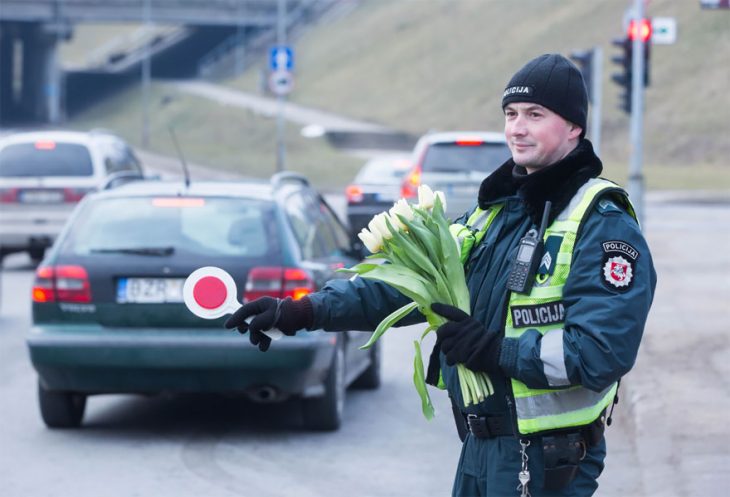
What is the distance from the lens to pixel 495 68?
59.9 metres

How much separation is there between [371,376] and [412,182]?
6.54 m

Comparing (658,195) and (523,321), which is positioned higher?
(523,321)

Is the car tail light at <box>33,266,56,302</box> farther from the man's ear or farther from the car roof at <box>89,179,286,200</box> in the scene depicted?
the man's ear

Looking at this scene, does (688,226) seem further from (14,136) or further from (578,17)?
(578,17)

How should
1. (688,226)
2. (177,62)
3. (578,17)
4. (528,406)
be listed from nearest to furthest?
1. (528,406)
2. (688,226)
3. (578,17)
4. (177,62)

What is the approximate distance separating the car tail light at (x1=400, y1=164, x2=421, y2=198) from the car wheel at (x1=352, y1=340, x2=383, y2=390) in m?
5.23

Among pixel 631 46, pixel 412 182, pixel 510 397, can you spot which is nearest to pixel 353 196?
pixel 631 46

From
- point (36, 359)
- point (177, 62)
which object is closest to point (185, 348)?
point (36, 359)

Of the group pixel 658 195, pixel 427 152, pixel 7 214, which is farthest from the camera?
pixel 658 195

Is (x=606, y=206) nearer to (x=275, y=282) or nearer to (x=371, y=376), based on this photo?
(x=275, y=282)

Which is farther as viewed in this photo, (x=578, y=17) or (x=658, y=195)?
(x=578, y=17)

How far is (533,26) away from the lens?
206 feet

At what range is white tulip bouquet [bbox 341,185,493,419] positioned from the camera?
11.6 ft

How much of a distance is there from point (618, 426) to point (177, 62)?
79867 millimetres
